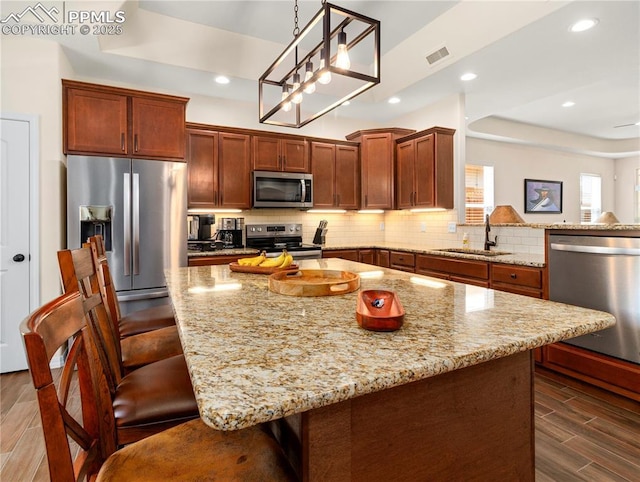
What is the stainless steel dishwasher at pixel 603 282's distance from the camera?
2.38 meters

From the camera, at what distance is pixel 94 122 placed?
3160mm

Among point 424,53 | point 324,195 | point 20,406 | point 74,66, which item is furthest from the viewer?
point 324,195

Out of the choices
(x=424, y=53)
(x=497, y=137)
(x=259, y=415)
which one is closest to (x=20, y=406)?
Answer: (x=259, y=415)

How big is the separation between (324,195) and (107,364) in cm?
384

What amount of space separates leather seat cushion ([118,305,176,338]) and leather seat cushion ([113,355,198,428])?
73 cm

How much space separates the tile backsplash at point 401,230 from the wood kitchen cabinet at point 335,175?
1.09 feet

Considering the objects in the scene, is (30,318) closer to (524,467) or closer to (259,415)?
(259,415)

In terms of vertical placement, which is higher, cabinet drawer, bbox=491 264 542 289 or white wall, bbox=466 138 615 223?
white wall, bbox=466 138 615 223

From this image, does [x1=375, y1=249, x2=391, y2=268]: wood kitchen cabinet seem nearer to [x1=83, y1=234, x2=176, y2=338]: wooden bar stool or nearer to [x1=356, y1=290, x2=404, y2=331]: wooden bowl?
[x1=83, y1=234, x2=176, y2=338]: wooden bar stool

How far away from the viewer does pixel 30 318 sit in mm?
662

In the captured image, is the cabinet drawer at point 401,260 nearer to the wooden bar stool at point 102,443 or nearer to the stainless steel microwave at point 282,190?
the stainless steel microwave at point 282,190

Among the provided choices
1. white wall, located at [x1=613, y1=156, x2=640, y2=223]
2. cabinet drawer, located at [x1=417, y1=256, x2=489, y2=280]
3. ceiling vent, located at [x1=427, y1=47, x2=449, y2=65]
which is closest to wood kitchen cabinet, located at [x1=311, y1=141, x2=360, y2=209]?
cabinet drawer, located at [x1=417, y1=256, x2=489, y2=280]

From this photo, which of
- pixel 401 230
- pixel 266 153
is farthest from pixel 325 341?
pixel 401 230

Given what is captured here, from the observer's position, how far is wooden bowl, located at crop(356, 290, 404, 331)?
0.96 metres
